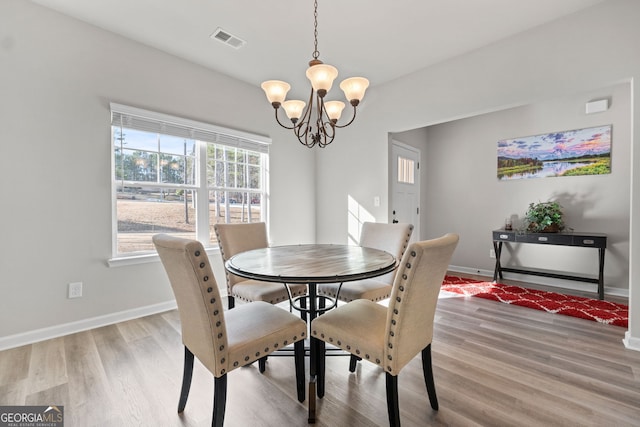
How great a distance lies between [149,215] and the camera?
294 centimetres

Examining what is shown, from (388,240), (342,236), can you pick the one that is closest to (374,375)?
(388,240)

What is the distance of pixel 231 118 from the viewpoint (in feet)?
11.5

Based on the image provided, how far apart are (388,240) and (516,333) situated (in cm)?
139

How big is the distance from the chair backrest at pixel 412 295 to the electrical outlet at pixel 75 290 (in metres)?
2.77

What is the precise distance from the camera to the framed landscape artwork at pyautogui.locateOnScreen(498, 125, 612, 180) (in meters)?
3.51

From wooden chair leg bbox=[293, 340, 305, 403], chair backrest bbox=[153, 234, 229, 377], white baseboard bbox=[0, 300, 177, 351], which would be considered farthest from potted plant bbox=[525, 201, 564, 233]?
white baseboard bbox=[0, 300, 177, 351]

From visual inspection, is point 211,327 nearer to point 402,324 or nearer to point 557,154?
point 402,324

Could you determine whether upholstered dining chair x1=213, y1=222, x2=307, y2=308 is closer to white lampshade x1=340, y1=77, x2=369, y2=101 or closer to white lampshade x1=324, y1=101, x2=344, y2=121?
white lampshade x1=324, y1=101, x2=344, y2=121

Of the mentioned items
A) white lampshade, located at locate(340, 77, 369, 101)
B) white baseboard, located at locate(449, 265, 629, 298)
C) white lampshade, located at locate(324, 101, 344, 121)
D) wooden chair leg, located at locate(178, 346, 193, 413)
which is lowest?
white baseboard, located at locate(449, 265, 629, 298)

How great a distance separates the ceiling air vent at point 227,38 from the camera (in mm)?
2615

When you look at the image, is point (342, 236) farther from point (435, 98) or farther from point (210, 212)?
point (435, 98)

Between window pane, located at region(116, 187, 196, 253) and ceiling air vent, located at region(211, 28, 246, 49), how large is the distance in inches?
65.1

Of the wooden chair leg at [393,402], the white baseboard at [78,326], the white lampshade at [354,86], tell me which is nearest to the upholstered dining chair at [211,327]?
the wooden chair leg at [393,402]

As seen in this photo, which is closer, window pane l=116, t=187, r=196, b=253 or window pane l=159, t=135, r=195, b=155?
window pane l=116, t=187, r=196, b=253
